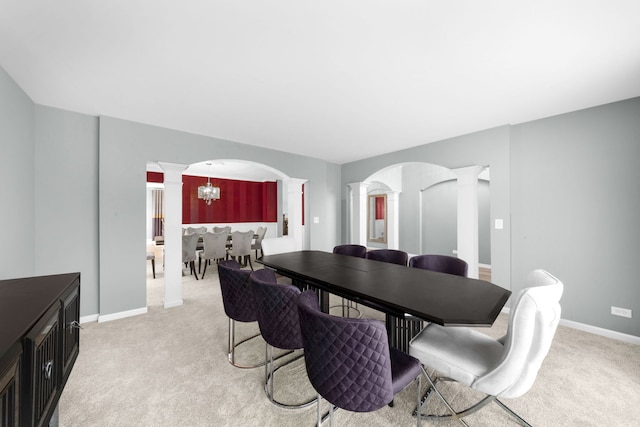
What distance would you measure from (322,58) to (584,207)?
3291 mm

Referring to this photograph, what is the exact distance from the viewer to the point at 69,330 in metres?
1.34

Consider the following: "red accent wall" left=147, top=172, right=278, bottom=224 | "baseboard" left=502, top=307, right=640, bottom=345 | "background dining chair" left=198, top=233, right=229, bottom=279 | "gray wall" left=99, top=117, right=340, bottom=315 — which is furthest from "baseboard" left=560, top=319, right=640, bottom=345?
"red accent wall" left=147, top=172, right=278, bottom=224

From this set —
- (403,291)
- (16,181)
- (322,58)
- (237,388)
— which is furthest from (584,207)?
(16,181)

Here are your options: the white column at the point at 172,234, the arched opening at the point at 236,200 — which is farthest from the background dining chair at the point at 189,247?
the white column at the point at 172,234

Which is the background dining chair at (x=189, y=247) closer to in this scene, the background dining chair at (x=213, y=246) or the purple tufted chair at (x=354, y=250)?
the background dining chair at (x=213, y=246)

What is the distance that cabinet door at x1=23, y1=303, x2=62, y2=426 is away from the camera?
88 centimetres

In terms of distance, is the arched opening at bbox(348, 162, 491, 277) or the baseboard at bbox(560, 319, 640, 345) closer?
the baseboard at bbox(560, 319, 640, 345)

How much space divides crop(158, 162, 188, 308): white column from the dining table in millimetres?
1713

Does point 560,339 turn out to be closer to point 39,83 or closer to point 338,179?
point 338,179

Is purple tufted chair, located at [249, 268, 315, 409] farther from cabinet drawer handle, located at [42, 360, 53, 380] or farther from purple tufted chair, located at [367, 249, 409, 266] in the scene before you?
purple tufted chair, located at [367, 249, 409, 266]

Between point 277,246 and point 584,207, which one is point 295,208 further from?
point 584,207

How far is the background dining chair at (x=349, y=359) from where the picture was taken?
107cm

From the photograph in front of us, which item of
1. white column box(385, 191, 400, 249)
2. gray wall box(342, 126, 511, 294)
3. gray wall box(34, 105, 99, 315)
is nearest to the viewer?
gray wall box(34, 105, 99, 315)

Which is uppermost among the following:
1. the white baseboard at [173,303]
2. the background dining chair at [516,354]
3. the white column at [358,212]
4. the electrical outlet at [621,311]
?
the white column at [358,212]
